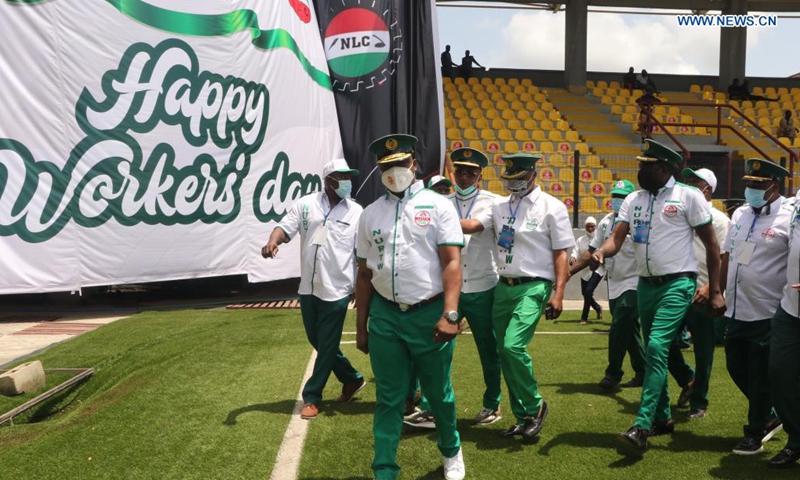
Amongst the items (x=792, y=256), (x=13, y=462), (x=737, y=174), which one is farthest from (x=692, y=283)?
(x=737, y=174)

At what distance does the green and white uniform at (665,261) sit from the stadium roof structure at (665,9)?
70.2ft

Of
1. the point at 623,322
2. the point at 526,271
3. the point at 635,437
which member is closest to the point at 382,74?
the point at 623,322

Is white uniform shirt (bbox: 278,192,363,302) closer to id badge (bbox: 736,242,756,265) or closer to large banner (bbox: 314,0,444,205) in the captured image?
id badge (bbox: 736,242,756,265)

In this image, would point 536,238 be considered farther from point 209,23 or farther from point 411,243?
point 209,23

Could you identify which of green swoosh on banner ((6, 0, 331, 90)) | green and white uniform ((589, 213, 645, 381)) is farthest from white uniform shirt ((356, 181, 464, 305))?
green swoosh on banner ((6, 0, 331, 90))

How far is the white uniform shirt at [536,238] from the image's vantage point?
5473 millimetres

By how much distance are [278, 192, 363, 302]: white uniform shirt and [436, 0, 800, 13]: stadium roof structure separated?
20.9 metres

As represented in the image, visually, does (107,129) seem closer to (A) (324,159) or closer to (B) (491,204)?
(A) (324,159)

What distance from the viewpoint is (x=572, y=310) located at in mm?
13344

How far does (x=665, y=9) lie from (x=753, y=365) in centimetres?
2442

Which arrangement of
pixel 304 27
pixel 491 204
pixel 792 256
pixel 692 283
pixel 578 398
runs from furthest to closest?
pixel 304 27 < pixel 578 398 < pixel 491 204 < pixel 692 283 < pixel 792 256

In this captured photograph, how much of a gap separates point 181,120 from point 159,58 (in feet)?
3.38

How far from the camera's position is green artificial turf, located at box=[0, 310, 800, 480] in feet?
15.9

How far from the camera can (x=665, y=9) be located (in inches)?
1061
